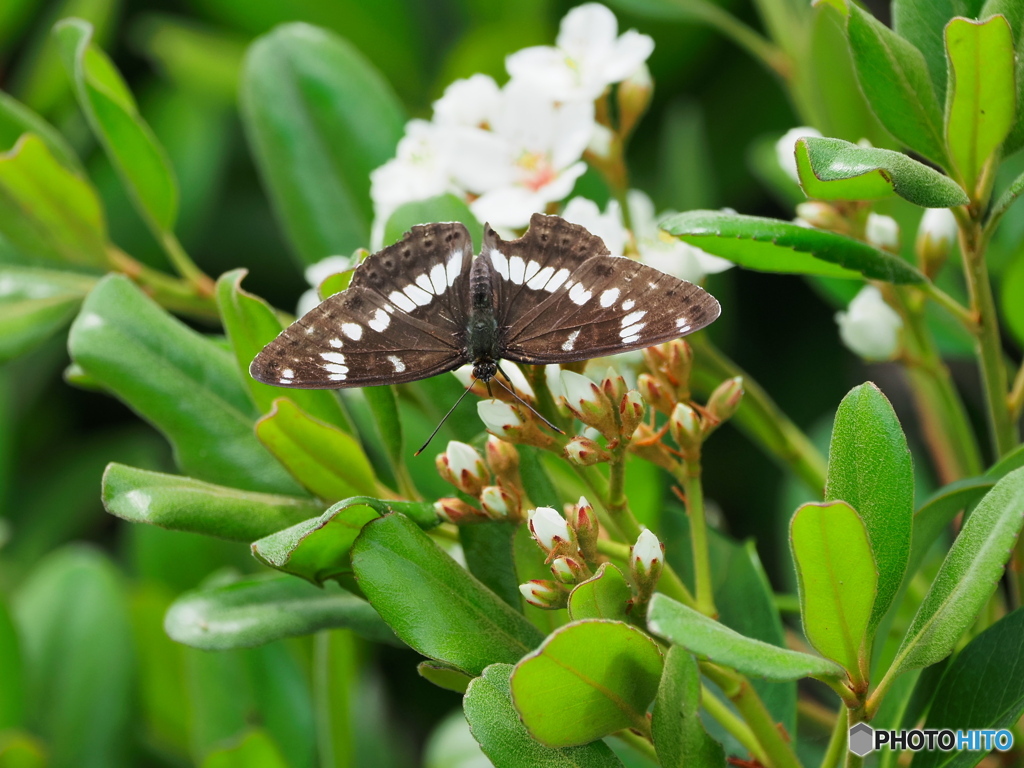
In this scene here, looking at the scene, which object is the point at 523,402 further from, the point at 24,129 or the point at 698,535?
the point at 24,129

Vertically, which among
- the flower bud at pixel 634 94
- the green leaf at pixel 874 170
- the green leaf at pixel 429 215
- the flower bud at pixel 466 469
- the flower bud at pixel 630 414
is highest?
the green leaf at pixel 874 170

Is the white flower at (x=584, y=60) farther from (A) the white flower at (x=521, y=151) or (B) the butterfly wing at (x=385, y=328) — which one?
(B) the butterfly wing at (x=385, y=328)

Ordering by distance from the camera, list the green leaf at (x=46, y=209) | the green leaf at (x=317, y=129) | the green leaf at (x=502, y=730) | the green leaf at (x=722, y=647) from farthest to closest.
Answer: the green leaf at (x=317, y=129)
the green leaf at (x=46, y=209)
the green leaf at (x=502, y=730)
the green leaf at (x=722, y=647)

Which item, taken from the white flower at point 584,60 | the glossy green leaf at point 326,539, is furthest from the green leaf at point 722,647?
the white flower at point 584,60

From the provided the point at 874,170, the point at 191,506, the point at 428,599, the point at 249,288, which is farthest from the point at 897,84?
the point at 249,288

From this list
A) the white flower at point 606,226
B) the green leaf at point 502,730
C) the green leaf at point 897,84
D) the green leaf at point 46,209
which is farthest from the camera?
the green leaf at point 46,209

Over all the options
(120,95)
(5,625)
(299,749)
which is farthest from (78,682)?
(120,95)
